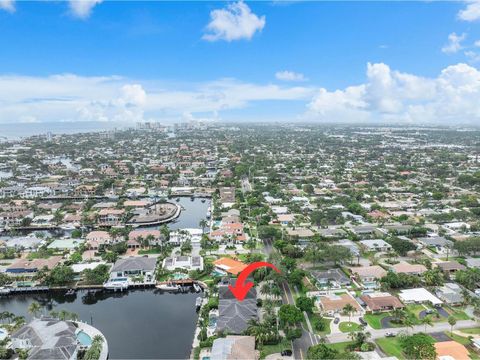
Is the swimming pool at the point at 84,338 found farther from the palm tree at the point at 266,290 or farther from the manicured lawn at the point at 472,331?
the manicured lawn at the point at 472,331

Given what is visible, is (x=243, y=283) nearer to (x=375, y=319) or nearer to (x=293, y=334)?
(x=293, y=334)

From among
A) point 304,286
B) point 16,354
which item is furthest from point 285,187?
point 16,354

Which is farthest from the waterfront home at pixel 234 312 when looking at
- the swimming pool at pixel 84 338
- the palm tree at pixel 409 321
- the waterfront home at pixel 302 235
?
the waterfront home at pixel 302 235

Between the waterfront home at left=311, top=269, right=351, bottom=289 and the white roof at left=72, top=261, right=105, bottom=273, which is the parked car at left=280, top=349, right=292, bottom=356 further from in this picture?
the white roof at left=72, top=261, right=105, bottom=273

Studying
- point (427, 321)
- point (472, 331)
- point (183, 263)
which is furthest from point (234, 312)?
point (472, 331)

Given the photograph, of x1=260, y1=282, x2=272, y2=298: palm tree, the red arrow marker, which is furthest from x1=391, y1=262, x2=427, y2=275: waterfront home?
x1=260, y1=282, x2=272, y2=298: palm tree

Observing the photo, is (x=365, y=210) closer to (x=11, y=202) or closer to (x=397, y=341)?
(x=397, y=341)
